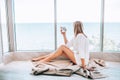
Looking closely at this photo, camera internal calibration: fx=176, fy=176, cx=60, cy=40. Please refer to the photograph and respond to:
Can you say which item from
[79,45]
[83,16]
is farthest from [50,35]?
[79,45]

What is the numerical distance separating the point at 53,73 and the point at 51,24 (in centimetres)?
153

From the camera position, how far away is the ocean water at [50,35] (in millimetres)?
4203

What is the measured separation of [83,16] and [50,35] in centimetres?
92

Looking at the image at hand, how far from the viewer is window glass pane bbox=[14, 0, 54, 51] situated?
4219 millimetres

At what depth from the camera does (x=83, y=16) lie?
4230 millimetres

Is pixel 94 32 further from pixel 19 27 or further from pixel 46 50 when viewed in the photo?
pixel 19 27

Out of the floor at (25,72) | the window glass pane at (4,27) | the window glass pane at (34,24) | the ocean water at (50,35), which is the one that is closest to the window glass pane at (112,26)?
the ocean water at (50,35)

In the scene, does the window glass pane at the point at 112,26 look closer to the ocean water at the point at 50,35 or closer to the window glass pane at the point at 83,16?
the ocean water at the point at 50,35

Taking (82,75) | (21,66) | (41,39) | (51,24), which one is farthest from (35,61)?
(82,75)

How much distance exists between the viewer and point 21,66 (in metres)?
3.66

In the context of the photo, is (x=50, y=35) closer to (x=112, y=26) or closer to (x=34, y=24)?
(x=34, y=24)

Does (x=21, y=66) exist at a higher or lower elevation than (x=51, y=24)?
lower

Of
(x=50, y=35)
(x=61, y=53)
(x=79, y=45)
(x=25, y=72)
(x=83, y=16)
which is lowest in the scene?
(x=25, y=72)

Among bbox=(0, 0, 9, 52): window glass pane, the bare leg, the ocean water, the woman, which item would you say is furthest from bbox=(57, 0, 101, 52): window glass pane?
bbox=(0, 0, 9, 52): window glass pane
